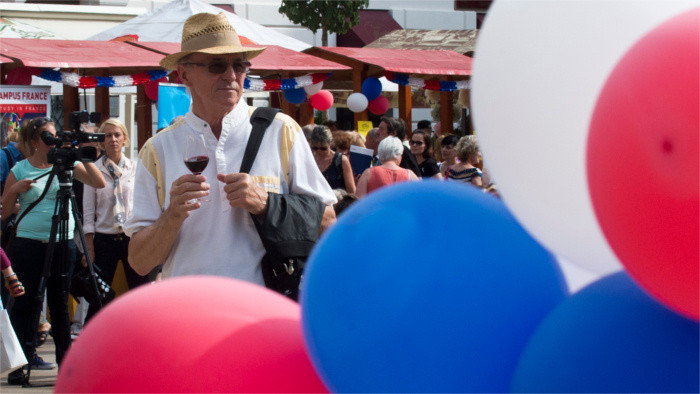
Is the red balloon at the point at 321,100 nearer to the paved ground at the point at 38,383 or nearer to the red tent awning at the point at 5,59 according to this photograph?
the red tent awning at the point at 5,59

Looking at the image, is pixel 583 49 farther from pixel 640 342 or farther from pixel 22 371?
pixel 22 371

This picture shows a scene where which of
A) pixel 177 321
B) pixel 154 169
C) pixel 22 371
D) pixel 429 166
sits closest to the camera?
pixel 177 321

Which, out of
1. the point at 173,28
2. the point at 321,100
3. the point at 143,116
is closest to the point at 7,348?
the point at 143,116

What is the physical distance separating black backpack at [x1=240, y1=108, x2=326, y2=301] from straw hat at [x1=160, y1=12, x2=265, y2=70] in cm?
26

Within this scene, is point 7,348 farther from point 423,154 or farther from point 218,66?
point 423,154

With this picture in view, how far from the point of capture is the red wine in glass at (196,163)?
8.79 feet

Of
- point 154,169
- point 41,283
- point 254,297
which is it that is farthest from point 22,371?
point 254,297

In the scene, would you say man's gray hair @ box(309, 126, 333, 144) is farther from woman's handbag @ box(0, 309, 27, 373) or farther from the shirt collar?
the shirt collar

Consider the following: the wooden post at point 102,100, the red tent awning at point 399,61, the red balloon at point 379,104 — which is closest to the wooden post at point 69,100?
the wooden post at point 102,100

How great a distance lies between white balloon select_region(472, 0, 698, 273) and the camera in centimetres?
137

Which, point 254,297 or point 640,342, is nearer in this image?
point 640,342

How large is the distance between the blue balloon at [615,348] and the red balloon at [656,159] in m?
0.04

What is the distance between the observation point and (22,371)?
249 inches

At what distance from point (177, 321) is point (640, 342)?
2.37ft
